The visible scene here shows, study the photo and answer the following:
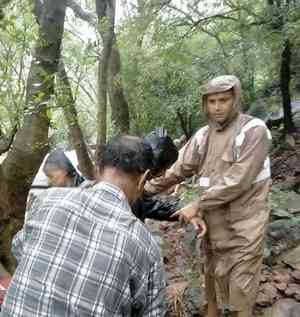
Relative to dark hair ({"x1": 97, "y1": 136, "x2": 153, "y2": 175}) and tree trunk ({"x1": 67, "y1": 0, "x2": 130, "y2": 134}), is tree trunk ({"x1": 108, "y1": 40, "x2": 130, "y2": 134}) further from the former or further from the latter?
dark hair ({"x1": 97, "y1": 136, "x2": 153, "y2": 175})

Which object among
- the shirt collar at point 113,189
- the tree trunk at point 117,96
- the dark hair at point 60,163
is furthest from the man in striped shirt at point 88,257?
the tree trunk at point 117,96

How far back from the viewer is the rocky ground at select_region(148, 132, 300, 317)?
400cm

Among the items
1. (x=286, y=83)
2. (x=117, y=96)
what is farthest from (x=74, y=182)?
(x=286, y=83)

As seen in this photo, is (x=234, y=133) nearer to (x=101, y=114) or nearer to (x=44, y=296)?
(x=44, y=296)

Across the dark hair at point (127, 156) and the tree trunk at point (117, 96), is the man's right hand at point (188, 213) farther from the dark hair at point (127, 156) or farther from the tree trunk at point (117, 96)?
the tree trunk at point (117, 96)

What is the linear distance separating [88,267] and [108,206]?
0.72 ft

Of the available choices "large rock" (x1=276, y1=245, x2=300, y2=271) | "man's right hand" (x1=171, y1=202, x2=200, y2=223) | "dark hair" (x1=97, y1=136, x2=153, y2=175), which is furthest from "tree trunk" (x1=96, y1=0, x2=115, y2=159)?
"dark hair" (x1=97, y1=136, x2=153, y2=175)

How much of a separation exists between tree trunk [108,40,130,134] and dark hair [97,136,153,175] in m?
7.17

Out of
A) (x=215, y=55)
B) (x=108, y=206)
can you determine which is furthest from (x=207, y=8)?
(x=108, y=206)

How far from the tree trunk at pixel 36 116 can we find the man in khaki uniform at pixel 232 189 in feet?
3.10

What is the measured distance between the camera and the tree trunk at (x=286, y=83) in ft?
26.0

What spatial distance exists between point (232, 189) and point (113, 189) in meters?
1.53

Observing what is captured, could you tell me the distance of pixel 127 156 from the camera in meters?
1.63

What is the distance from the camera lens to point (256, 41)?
25.3ft
